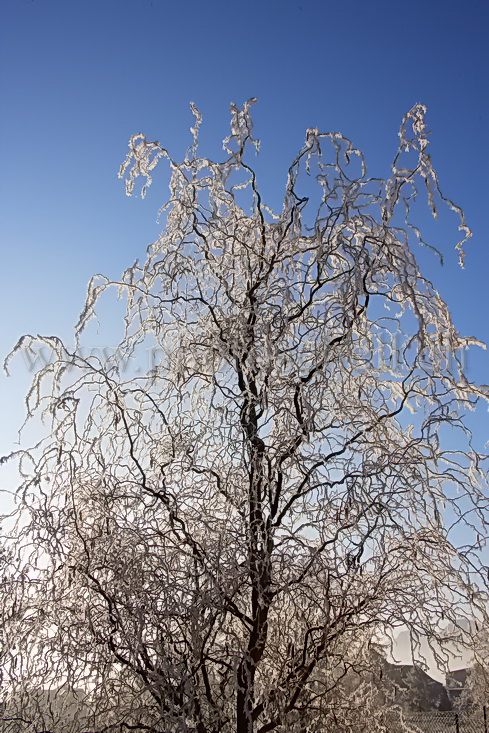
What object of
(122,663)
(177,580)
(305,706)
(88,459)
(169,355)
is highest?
(169,355)

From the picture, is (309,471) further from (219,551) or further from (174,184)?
(174,184)

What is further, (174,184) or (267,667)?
(174,184)

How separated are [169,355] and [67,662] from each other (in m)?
1.99

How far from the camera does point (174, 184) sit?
13.8 ft

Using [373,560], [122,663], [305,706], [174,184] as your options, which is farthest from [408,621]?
[174,184]

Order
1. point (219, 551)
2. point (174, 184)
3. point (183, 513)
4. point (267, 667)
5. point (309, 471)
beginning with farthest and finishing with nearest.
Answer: point (174, 184)
point (267, 667)
point (183, 513)
point (309, 471)
point (219, 551)

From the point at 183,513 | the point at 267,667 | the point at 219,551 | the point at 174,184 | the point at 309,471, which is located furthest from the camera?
the point at 174,184

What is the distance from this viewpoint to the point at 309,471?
323 centimetres

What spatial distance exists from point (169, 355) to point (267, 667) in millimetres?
2272

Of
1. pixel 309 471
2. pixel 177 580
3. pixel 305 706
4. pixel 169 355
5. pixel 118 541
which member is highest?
pixel 169 355

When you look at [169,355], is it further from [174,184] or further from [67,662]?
[67,662]

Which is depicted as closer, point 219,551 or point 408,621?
point 219,551

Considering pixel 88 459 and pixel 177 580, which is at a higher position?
pixel 88 459

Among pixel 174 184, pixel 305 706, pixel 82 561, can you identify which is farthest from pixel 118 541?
pixel 174 184
